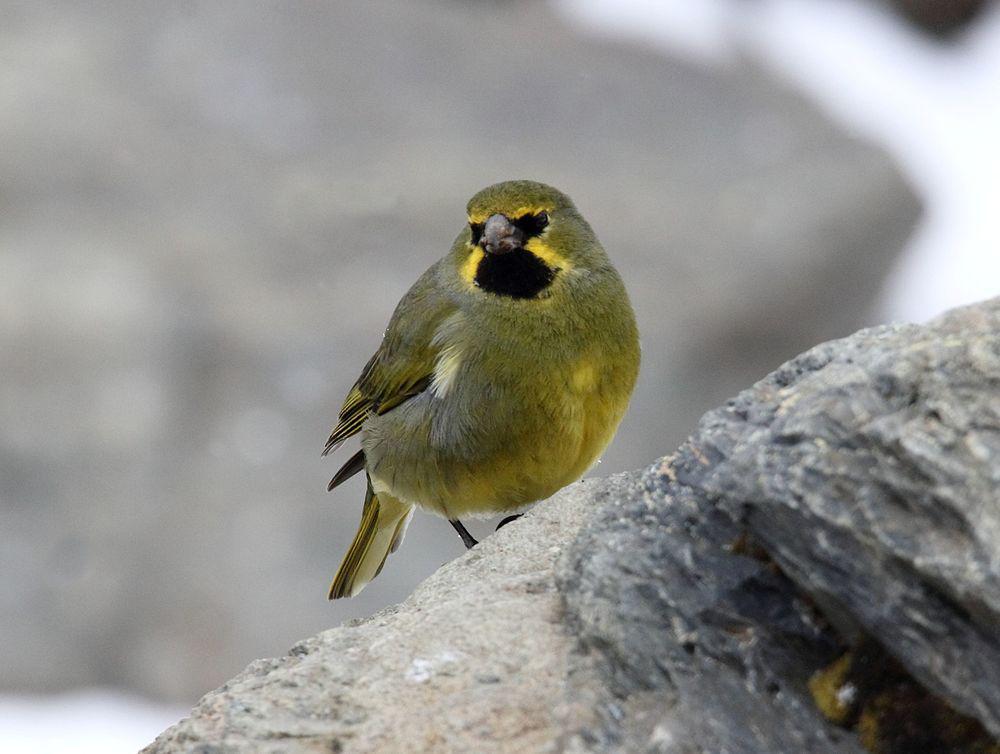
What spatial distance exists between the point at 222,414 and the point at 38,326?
127cm

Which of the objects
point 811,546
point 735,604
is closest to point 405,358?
point 735,604

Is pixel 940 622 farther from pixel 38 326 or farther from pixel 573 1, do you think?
pixel 573 1

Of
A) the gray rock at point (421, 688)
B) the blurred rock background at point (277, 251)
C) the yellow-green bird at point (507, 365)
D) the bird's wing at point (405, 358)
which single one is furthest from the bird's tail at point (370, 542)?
the gray rock at point (421, 688)

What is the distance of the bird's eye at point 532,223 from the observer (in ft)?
15.7

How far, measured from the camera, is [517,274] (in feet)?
15.7

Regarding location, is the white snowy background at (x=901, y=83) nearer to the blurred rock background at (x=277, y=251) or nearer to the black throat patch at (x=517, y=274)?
the blurred rock background at (x=277, y=251)

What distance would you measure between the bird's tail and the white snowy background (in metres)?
4.99

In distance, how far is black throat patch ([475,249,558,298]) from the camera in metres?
4.76

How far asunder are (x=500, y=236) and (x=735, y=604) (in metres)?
2.26

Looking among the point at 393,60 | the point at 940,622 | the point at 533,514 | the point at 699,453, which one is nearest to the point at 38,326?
the point at 393,60

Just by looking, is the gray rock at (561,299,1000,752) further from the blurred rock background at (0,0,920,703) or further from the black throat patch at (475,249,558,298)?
the blurred rock background at (0,0,920,703)

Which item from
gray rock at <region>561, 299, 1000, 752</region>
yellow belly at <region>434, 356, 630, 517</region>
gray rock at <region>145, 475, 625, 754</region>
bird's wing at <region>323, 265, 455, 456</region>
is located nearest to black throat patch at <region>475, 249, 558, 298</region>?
bird's wing at <region>323, 265, 455, 456</region>

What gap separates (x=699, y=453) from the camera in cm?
277

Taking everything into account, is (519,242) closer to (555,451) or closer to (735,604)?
(555,451)
